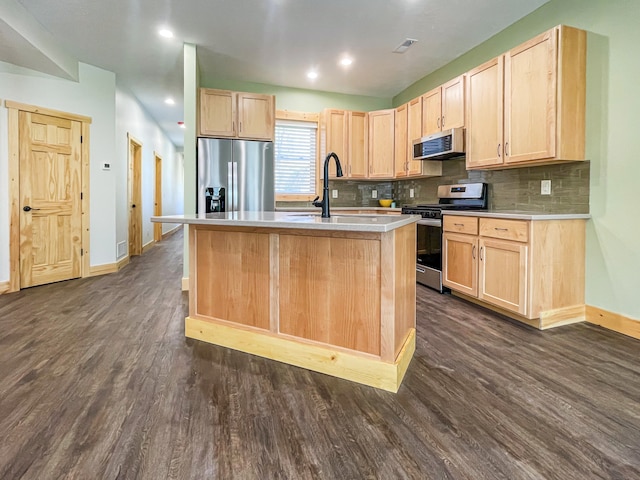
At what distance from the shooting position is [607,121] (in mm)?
2723

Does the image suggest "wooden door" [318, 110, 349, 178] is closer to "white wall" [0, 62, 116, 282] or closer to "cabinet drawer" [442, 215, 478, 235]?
"cabinet drawer" [442, 215, 478, 235]

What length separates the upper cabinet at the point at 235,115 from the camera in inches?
176

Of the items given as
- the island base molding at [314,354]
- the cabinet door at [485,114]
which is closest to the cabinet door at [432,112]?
the cabinet door at [485,114]

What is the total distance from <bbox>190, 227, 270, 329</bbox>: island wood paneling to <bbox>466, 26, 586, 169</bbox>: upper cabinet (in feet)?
7.93

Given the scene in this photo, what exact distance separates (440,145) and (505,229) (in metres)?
1.50

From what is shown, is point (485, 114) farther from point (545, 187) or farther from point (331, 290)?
point (331, 290)

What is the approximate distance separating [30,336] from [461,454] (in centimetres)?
293

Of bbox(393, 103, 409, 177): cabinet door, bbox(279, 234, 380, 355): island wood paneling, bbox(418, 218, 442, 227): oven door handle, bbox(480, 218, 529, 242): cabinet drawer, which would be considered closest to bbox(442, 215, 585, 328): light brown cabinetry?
bbox(480, 218, 529, 242): cabinet drawer

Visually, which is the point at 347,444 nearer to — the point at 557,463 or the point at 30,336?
the point at 557,463

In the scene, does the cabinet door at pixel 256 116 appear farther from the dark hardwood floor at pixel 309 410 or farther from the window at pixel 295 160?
the dark hardwood floor at pixel 309 410

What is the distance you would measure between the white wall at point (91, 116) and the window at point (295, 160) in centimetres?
229

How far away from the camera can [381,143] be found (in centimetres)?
527

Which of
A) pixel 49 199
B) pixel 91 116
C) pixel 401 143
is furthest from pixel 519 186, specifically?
pixel 49 199

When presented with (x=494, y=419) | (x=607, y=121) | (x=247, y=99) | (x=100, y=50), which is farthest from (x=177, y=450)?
(x=100, y=50)
